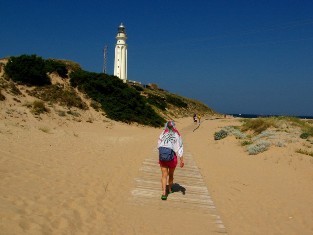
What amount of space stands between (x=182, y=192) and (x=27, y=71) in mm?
25925

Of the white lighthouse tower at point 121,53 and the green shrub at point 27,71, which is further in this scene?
the white lighthouse tower at point 121,53

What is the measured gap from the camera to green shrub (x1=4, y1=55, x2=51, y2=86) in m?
30.5

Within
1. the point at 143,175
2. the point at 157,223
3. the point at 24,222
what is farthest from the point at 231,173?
the point at 24,222

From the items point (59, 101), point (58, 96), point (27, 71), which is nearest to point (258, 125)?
point (59, 101)

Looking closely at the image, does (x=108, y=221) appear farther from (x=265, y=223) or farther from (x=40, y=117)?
(x=40, y=117)

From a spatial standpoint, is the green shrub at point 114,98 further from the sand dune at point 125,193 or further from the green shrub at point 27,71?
the sand dune at point 125,193

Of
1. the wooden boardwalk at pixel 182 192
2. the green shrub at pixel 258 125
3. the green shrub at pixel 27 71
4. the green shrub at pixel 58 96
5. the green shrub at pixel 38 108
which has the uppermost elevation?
the green shrub at pixel 27 71

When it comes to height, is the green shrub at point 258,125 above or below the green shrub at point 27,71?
below

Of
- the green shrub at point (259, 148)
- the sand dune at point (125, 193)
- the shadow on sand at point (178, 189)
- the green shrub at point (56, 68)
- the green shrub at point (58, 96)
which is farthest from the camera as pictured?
the green shrub at point (56, 68)

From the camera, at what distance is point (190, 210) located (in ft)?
25.5

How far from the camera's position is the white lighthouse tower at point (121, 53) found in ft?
212

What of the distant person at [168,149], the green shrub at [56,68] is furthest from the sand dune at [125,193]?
the green shrub at [56,68]

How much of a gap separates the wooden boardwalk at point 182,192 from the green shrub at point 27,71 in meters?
22.1

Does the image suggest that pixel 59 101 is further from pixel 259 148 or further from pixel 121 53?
pixel 121 53
